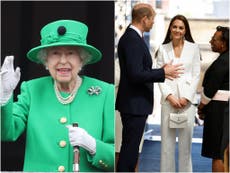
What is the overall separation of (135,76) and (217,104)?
25.6 inches

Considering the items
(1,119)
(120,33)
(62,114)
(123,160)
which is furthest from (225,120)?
(1,119)

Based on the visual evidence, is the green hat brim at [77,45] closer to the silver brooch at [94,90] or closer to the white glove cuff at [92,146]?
the silver brooch at [94,90]

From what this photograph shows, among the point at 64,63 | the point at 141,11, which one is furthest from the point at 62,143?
the point at 141,11

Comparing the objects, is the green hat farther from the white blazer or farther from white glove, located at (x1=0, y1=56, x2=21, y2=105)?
the white blazer

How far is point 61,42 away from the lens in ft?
10.7

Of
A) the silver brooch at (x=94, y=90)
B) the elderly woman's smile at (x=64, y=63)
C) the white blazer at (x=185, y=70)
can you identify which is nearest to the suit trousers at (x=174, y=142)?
A: the white blazer at (x=185, y=70)

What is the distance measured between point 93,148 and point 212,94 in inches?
38.6

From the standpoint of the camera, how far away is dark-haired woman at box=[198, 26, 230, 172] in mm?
3230

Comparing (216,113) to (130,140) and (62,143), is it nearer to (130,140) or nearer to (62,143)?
(130,140)

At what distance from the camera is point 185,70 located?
3297 mm

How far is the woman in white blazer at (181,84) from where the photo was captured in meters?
3.27

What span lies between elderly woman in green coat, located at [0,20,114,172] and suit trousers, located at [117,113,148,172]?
9 cm

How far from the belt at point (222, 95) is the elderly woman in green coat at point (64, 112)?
30.9 inches

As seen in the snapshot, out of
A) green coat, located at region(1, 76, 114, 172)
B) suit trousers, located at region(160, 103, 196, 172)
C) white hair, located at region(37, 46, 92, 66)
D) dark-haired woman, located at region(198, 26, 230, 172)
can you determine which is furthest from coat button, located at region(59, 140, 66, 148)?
dark-haired woman, located at region(198, 26, 230, 172)
